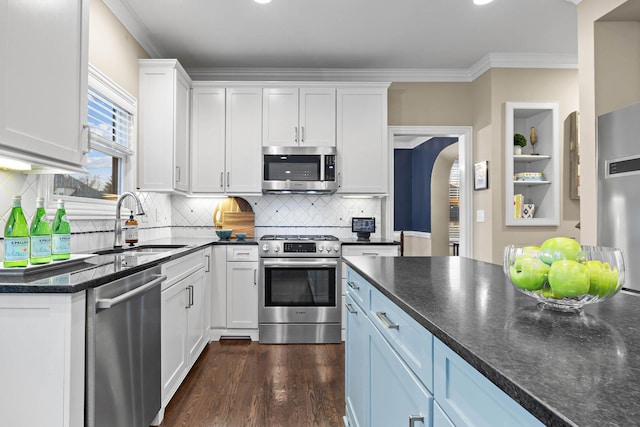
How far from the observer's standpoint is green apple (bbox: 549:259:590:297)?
845 millimetres

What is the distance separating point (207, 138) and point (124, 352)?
2.51 meters

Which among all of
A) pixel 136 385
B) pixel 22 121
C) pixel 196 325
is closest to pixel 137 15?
pixel 22 121

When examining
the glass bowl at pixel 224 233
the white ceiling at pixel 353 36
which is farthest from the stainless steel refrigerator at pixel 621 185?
the glass bowl at pixel 224 233

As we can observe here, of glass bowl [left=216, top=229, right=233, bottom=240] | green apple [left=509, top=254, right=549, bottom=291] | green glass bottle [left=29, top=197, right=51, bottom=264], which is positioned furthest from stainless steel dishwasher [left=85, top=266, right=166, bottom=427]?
glass bowl [left=216, top=229, right=233, bottom=240]

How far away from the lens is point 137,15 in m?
3.01

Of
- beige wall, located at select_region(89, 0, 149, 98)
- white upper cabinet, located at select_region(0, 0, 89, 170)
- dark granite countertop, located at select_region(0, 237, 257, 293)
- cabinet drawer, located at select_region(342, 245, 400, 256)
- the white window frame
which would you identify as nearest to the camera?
dark granite countertop, located at select_region(0, 237, 257, 293)

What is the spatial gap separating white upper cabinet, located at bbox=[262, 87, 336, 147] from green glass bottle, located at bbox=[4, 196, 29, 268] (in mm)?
2418

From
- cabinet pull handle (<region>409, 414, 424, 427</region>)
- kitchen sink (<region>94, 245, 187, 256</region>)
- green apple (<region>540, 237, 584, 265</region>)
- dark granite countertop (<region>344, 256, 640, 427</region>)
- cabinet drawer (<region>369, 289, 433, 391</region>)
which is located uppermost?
green apple (<region>540, 237, 584, 265</region>)

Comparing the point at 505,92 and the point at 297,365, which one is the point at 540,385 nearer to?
the point at 297,365

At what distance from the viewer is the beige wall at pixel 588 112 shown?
2578 millimetres

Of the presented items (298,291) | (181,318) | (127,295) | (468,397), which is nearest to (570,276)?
(468,397)

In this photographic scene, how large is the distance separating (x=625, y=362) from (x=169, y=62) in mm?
3542

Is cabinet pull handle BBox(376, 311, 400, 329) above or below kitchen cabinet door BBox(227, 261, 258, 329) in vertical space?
above

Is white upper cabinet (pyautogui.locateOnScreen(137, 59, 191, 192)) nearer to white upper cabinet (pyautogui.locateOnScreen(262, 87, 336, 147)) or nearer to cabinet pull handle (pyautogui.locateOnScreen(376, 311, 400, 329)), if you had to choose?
white upper cabinet (pyautogui.locateOnScreen(262, 87, 336, 147))
